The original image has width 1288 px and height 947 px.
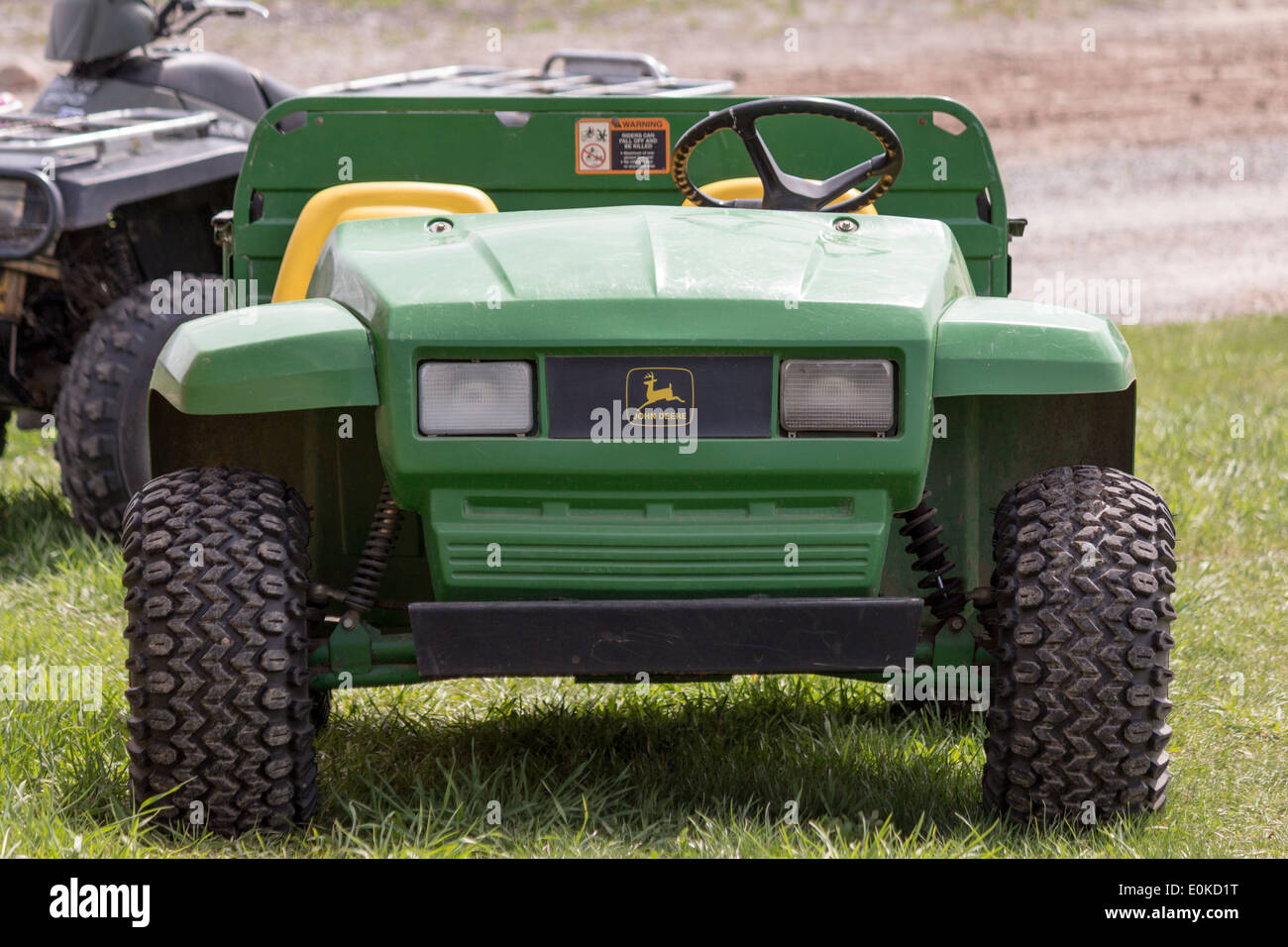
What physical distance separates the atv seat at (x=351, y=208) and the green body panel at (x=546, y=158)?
0.15 meters

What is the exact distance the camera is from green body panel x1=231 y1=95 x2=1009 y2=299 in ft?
12.8

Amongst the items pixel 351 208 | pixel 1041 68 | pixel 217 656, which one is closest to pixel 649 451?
pixel 217 656

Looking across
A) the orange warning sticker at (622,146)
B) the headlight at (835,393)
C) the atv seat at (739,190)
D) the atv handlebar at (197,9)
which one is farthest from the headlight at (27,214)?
the headlight at (835,393)

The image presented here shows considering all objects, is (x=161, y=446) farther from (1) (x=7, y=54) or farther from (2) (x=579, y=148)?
(1) (x=7, y=54)

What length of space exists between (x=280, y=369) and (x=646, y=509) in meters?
0.60

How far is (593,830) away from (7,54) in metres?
14.1

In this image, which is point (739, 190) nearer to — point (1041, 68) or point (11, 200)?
point (11, 200)

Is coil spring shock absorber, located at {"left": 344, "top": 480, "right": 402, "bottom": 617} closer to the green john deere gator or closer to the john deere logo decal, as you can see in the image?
the green john deere gator

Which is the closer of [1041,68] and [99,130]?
[99,130]

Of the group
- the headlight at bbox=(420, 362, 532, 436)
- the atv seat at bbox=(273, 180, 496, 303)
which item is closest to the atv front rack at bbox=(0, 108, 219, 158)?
the atv seat at bbox=(273, 180, 496, 303)

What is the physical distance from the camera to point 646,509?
2.79m

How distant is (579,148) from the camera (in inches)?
158

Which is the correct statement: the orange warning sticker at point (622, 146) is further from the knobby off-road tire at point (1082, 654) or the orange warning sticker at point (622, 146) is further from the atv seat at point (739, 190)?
the knobby off-road tire at point (1082, 654)

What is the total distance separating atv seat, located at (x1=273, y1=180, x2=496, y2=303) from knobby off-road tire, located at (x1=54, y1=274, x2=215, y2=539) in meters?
1.43
